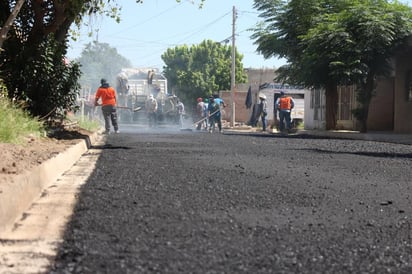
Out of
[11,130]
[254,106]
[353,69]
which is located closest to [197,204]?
[11,130]

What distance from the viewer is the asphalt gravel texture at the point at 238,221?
182 inches

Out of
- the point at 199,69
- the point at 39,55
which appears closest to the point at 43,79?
the point at 39,55

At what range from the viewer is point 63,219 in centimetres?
608

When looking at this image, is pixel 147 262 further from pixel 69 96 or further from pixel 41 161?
pixel 69 96

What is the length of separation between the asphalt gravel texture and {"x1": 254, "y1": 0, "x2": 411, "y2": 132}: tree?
49.6 ft

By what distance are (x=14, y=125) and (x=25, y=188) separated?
472 cm

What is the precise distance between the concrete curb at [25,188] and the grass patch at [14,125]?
89 cm

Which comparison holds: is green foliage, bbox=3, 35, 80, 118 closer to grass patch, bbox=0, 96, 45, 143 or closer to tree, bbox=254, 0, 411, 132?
grass patch, bbox=0, 96, 45, 143

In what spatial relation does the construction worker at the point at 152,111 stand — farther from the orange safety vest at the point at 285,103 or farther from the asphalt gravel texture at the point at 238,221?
the asphalt gravel texture at the point at 238,221

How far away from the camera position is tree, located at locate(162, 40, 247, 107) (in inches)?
2749

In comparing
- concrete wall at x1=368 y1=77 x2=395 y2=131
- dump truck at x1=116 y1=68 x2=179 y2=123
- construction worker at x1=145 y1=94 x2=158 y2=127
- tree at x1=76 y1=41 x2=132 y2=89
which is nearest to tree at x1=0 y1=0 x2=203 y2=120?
concrete wall at x1=368 y1=77 x2=395 y2=131

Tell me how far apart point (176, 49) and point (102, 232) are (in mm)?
76593

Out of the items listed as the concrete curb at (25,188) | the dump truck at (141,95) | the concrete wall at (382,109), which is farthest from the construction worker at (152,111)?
the concrete curb at (25,188)

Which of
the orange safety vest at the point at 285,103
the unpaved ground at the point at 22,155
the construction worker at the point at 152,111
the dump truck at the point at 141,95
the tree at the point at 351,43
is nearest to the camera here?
the unpaved ground at the point at 22,155
